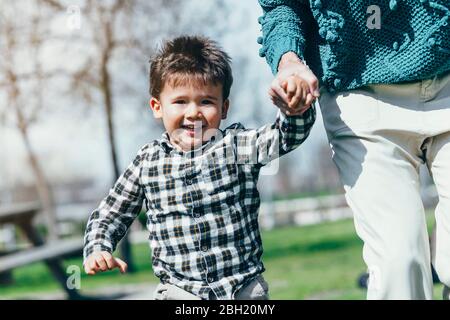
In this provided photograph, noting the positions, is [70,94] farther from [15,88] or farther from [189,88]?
[189,88]

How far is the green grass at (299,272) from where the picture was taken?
5.19 meters

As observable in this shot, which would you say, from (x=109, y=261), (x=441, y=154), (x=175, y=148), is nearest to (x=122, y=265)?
(x=109, y=261)

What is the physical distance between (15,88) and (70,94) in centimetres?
60

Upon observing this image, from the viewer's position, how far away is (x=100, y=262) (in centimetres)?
212

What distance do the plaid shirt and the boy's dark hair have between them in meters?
0.17

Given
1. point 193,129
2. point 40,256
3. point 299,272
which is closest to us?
point 193,129

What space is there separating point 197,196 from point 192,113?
237 millimetres

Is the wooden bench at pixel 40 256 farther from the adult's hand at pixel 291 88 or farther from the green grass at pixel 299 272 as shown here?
the adult's hand at pixel 291 88

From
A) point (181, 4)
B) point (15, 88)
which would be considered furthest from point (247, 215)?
point (15, 88)

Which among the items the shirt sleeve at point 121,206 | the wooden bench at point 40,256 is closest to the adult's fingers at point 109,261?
the shirt sleeve at point 121,206

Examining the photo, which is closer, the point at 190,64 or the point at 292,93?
the point at 292,93

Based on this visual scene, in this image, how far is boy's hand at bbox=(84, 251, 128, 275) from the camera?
2092 millimetres

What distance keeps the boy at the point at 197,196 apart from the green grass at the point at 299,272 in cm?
185

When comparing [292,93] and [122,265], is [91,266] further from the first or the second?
[292,93]
